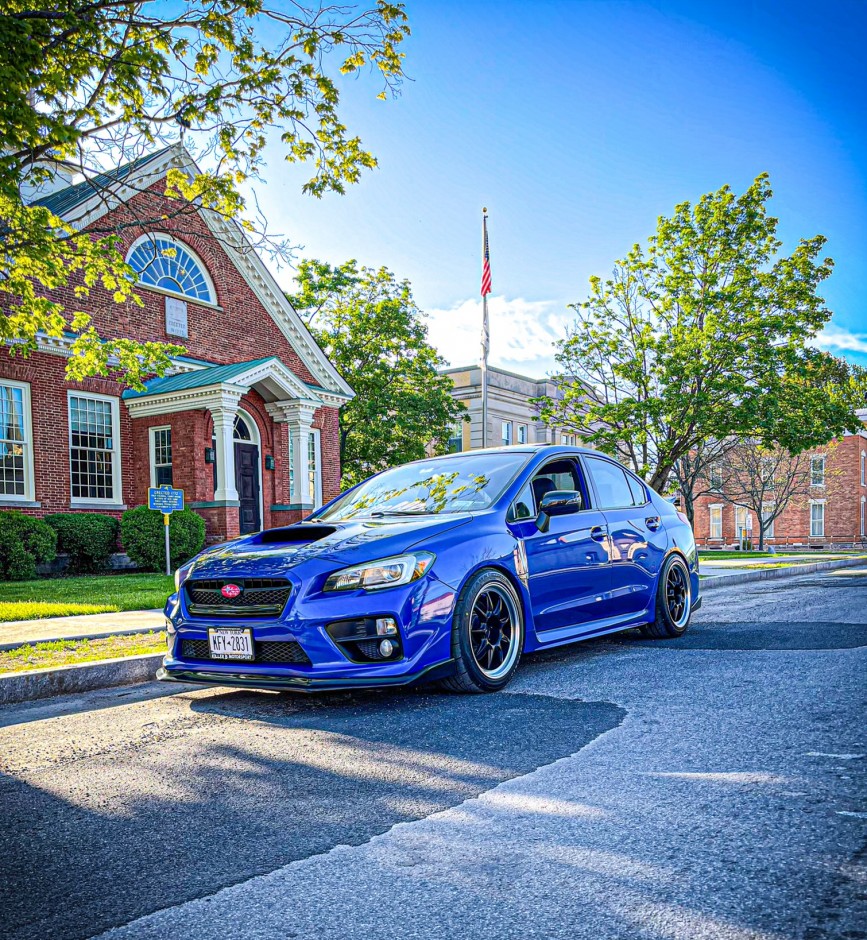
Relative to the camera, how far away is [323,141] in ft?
33.1

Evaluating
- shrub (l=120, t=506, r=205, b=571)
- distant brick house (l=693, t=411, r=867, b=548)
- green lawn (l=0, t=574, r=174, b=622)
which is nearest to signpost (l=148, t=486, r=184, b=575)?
green lawn (l=0, t=574, r=174, b=622)

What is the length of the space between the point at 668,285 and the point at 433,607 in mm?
19732

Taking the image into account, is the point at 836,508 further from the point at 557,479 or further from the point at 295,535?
the point at 295,535

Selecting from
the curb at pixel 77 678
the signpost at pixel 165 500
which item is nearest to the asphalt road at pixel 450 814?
the curb at pixel 77 678

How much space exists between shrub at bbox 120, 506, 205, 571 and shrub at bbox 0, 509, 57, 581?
5.20 ft

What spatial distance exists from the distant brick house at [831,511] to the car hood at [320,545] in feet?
154

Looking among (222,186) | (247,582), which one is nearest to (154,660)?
(247,582)

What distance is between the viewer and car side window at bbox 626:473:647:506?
7.49 meters

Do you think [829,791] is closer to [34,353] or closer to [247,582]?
[247,582]

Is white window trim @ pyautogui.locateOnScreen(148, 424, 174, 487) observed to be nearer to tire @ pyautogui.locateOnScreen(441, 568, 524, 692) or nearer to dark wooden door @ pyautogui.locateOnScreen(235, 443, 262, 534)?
dark wooden door @ pyautogui.locateOnScreen(235, 443, 262, 534)

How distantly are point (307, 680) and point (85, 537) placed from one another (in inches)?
534

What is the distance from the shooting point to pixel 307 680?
4820 mm

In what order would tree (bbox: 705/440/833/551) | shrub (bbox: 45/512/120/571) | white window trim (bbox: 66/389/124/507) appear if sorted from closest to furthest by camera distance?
shrub (bbox: 45/512/120/571) → white window trim (bbox: 66/389/124/507) → tree (bbox: 705/440/833/551)

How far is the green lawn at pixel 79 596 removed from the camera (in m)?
9.85
